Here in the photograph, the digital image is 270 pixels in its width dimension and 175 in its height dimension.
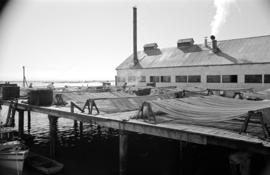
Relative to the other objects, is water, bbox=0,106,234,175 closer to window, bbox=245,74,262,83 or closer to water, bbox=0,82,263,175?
water, bbox=0,82,263,175

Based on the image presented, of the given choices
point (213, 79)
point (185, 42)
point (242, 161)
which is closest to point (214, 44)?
point (185, 42)

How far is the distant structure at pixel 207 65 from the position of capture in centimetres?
2925

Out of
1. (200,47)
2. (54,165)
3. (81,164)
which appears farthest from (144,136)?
(200,47)

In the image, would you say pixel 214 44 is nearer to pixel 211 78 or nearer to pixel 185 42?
pixel 185 42

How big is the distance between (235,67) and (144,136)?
1594 centimetres

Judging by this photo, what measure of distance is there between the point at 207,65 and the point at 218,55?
243 centimetres

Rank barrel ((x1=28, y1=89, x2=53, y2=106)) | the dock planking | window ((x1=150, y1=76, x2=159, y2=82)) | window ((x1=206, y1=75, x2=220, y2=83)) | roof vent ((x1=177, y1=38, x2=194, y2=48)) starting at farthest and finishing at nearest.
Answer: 1. roof vent ((x1=177, y1=38, x2=194, y2=48))
2. window ((x1=150, y1=76, x2=159, y2=82))
3. window ((x1=206, y1=75, x2=220, y2=83))
4. barrel ((x1=28, y1=89, x2=53, y2=106))
5. the dock planking

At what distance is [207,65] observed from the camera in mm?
32906

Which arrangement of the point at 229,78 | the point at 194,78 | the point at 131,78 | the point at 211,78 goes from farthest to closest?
the point at 131,78
the point at 194,78
the point at 211,78
the point at 229,78

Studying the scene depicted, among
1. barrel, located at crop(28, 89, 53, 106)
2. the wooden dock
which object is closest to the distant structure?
the wooden dock

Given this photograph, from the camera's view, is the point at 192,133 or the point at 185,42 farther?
the point at 185,42

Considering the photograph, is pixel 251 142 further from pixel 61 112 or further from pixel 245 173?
pixel 61 112

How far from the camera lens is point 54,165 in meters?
14.7

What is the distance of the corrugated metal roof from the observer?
30.3 m
